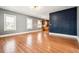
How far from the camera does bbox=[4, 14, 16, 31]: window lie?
7288 millimetres

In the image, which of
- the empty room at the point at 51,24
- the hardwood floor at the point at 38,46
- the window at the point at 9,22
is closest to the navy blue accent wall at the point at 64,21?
the empty room at the point at 51,24

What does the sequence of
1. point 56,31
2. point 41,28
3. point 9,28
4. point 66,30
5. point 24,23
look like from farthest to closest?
point 41,28 < point 24,23 < point 56,31 < point 9,28 < point 66,30

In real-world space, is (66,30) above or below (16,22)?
below

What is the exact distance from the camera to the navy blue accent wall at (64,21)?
654 cm

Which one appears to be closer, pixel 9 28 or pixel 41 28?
pixel 9 28

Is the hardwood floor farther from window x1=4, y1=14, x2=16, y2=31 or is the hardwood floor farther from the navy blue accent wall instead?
window x1=4, y1=14, x2=16, y2=31

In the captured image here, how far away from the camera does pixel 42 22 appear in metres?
15.4

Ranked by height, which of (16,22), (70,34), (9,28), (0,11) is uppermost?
(0,11)

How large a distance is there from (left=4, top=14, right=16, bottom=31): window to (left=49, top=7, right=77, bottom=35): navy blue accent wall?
4.01 m

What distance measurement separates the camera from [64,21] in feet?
24.4

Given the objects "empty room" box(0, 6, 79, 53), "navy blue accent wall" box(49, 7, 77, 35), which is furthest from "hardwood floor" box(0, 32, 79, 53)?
"navy blue accent wall" box(49, 7, 77, 35)
